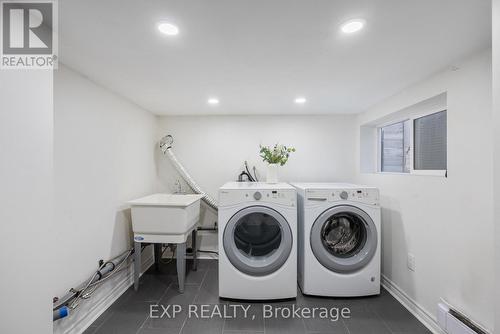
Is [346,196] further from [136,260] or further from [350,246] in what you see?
[136,260]

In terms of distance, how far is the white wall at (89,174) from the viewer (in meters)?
1.39

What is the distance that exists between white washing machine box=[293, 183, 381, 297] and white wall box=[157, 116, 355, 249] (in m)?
0.89

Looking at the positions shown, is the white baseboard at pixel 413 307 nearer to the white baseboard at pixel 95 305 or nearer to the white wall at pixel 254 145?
the white wall at pixel 254 145

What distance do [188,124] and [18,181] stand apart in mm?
2051

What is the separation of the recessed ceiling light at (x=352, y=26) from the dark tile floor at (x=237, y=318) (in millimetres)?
1944

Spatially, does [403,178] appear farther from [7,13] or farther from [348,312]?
[7,13]

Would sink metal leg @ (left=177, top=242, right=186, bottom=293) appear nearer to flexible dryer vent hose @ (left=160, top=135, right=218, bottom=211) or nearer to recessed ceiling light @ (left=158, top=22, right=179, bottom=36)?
flexible dryer vent hose @ (left=160, top=135, right=218, bottom=211)

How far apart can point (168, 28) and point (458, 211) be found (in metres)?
2.02

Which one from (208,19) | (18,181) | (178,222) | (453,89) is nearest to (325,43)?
(208,19)

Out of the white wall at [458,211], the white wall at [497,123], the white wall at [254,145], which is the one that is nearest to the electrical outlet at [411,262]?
the white wall at [458,211]

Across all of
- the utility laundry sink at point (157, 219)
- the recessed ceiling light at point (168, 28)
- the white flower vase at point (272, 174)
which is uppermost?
the recessed ceiling light at point (168, 28)

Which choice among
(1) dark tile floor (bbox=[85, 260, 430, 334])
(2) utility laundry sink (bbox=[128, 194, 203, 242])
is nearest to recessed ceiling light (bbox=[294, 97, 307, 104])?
(2) utility laundry sink (bbox=[128, 194, 203, 242])

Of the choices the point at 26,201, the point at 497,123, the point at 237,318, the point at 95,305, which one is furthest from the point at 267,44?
the point at 95,305

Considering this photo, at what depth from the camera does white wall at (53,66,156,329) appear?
4.57ft
